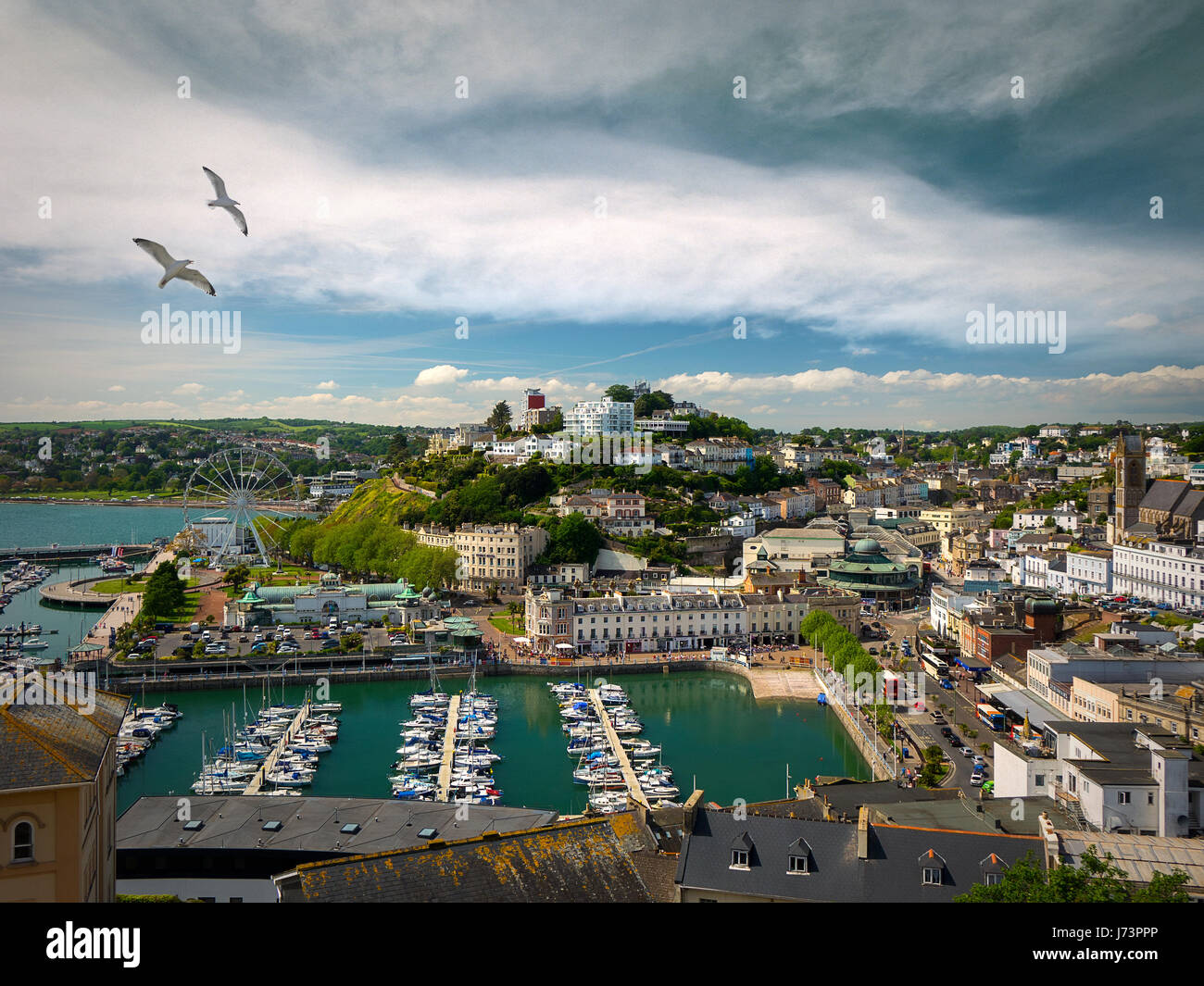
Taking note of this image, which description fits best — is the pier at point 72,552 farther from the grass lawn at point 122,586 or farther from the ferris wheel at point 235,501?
the grass lawn at point 122,586

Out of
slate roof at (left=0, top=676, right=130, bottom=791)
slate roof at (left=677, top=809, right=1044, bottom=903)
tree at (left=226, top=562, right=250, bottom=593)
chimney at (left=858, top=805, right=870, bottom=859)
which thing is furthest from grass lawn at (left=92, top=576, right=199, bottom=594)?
chimney at (left=858, top=805, right=870, bottom=859)

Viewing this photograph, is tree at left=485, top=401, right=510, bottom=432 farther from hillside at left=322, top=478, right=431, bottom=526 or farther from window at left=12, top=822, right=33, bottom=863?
window at left=12, top=822, right=33, bottom=863

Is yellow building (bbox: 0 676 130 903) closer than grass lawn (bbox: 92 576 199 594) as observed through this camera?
Yes

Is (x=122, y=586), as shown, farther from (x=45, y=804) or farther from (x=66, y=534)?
(x=45, y=804)

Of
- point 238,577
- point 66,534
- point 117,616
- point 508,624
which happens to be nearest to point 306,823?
point 508,624

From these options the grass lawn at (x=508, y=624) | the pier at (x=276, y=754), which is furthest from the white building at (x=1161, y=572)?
the pier at (x=276, y=754)

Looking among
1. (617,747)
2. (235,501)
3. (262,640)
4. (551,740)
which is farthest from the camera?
(235,501)
